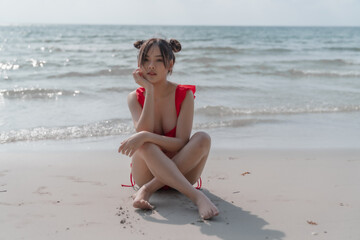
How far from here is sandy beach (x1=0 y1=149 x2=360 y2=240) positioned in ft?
9.57

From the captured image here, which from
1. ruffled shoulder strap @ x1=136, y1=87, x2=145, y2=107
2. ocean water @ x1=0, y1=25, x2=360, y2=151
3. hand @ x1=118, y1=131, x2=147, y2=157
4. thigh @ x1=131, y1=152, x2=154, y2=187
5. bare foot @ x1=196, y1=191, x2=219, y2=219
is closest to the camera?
bare foot @ x1=196, y1=191, x2=219, y2=219

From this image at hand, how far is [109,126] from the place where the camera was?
650 cm

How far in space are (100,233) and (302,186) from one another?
198 cm

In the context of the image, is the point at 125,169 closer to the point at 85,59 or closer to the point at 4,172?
the point at 4,172

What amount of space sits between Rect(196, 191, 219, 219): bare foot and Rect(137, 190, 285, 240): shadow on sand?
50 millimetres

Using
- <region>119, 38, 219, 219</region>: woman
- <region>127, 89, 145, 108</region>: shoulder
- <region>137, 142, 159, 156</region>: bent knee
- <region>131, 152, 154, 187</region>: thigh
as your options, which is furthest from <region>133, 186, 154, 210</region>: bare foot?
<region>127, 89, 145, 108</region>: shoulder

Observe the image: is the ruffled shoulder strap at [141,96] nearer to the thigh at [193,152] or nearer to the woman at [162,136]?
the woman at [162,136]

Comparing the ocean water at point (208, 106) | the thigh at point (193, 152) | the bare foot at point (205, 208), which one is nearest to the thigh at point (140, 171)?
the thigh at point (193, 152)

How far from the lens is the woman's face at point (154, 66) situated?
3395mm

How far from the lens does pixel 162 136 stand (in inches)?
132

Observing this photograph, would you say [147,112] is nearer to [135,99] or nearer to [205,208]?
[135,99]

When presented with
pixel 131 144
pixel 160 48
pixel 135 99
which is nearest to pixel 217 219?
pixel 131 144

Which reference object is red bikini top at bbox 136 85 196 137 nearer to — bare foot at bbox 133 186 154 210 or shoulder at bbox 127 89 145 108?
shoulder at bbox 127 89 145 108

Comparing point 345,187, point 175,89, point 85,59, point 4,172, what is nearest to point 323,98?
point 345,187
